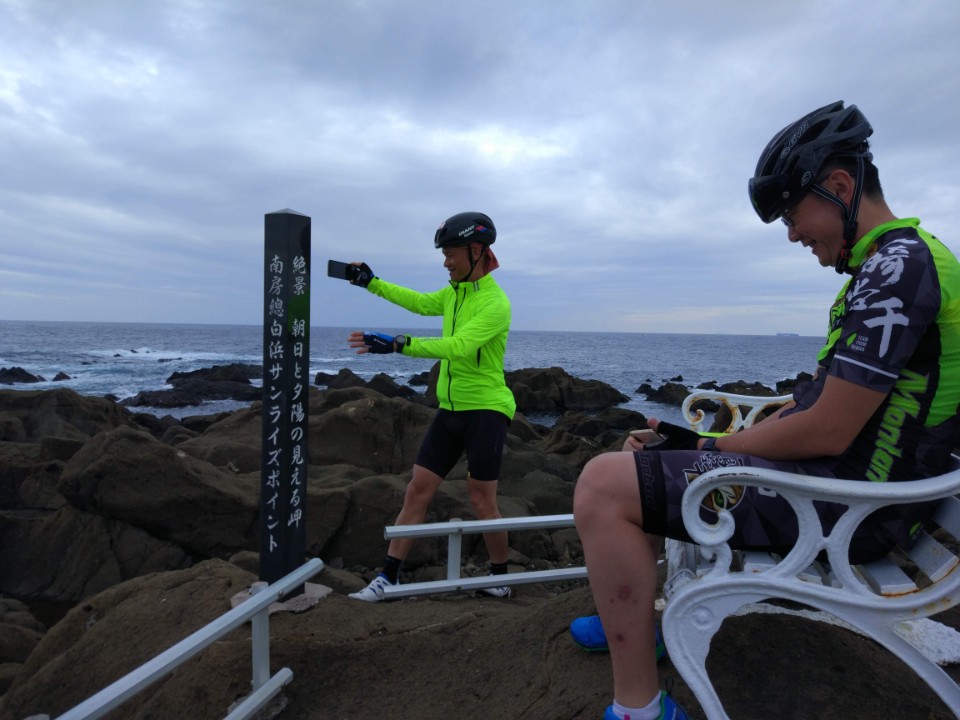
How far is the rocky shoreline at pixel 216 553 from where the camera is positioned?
3.10m

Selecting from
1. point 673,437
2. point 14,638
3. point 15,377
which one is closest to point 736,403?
point 673,437

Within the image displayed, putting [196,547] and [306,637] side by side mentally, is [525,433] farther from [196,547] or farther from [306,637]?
[306,637]

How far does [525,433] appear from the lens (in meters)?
16.6

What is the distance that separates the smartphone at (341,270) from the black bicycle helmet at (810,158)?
2.62m

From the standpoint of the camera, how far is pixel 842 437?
1.81 m

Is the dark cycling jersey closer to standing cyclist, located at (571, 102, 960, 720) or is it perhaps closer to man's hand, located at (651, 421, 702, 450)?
standing cyclist, located at (571, 102, 960, 720)

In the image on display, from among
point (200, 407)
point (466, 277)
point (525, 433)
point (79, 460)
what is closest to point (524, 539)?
point (466, 277)

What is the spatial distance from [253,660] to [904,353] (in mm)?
2705

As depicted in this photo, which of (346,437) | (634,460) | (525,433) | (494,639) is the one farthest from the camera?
(525,433)

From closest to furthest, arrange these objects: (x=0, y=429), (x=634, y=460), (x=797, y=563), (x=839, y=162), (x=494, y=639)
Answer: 1. (x=797, y=563)
2. (x=634, y=460)
3. (x=839, y=162)
4. (x=494, y=639)
5. (x=0, y=429)

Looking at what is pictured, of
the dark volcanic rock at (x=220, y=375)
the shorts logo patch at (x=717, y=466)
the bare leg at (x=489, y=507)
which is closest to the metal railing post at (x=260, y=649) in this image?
the bare leg at (x=489, y=507)

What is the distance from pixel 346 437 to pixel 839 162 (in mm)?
10248

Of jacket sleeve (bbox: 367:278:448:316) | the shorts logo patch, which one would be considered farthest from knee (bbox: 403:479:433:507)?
the shorts logo patch

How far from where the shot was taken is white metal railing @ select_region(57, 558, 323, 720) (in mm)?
1940
